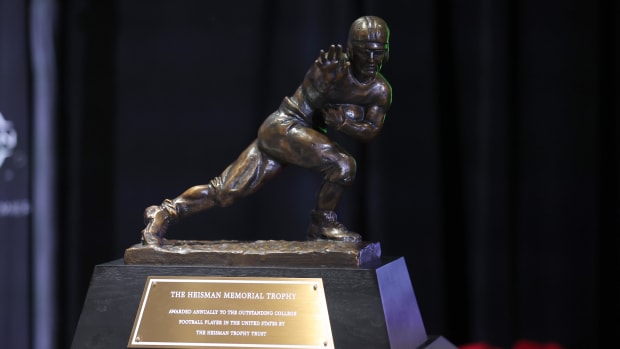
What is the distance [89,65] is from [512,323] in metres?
1.78

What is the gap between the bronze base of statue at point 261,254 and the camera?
2141 millimetres

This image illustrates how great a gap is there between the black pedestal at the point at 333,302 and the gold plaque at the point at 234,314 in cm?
2

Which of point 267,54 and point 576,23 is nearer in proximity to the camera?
point 576,23

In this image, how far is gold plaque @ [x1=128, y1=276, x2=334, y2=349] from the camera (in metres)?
2.05

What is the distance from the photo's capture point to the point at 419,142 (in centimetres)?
302

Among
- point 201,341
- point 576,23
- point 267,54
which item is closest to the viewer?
point 201,341

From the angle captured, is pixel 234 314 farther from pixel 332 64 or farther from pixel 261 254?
pixel 332 64

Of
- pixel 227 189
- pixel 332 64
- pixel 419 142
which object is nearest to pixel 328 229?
pixel 227 189

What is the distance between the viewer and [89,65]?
10.6 feet

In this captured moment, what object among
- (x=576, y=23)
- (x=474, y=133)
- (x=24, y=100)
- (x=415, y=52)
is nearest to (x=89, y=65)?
(x=24, y=100)

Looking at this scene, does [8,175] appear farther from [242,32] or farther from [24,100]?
[242,32]

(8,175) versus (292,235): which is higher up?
(8,175)

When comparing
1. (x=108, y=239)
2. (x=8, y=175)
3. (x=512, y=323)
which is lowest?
(x=512, y=323)

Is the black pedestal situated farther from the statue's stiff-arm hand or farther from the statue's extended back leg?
the statue's stiff-arm hand
